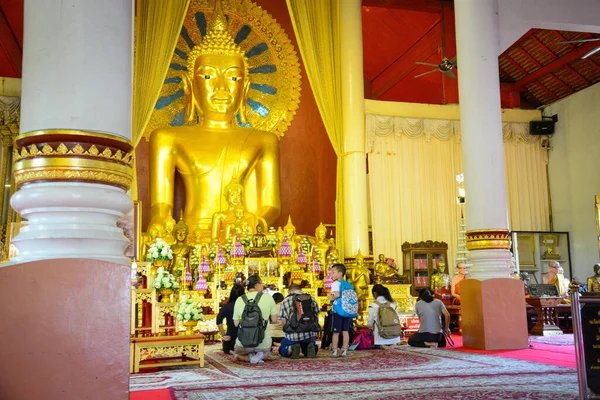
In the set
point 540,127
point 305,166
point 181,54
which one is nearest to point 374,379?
point 305,166

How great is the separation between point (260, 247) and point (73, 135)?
6.33m

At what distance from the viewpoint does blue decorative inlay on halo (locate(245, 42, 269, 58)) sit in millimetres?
11031

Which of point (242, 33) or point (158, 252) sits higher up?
point (242, 33)

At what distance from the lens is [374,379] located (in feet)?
13.1

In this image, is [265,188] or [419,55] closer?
[265,188]

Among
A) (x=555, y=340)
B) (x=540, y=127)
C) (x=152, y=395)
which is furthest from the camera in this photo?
(x=540, y=127)

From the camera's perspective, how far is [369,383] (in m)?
3.82

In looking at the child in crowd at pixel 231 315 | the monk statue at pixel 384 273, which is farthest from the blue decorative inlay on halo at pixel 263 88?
the child in crowd at pixel 231 315

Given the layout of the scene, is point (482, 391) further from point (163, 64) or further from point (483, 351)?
point (163, 64)

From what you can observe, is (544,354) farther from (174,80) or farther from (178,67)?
(178,67)

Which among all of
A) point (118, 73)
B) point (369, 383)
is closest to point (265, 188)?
point (369, 383)

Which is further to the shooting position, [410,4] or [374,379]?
[410,4]

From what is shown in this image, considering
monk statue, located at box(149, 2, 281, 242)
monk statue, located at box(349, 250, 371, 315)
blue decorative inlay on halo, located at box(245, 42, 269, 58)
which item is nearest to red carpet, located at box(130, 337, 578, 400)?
monk statue, located at box(349, 250, 371, 315)

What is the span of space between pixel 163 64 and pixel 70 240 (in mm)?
6868
